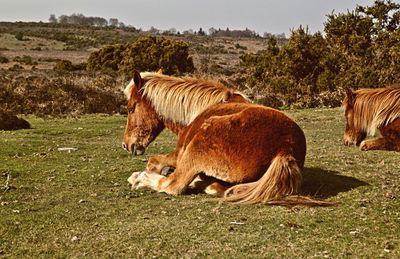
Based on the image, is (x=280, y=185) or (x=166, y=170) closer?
(x=280, y=185)

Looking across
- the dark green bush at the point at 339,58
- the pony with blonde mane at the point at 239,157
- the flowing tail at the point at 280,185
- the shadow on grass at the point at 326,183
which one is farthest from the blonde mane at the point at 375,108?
the dark green bush at the point at 339,58

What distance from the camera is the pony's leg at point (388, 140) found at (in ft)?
32.9

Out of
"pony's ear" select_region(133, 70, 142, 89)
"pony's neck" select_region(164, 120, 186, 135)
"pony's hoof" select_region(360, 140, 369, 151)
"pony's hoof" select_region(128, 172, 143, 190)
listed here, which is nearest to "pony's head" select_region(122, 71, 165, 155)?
"pony's ear" select_region(133, 70, 142, 89)

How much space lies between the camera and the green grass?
4.70 meters

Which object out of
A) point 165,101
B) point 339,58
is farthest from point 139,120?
point 339,58

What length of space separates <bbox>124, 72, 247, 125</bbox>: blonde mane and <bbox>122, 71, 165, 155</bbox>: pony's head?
3.9 inches

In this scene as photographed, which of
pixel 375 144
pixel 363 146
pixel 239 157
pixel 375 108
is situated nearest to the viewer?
pixel 239 157

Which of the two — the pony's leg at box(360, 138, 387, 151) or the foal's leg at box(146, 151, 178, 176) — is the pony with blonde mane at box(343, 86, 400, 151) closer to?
the pony's leg at box(360, 138, 387, 151)

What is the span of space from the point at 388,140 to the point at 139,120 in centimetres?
505

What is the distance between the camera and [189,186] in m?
6.91

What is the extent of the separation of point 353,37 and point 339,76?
207cm

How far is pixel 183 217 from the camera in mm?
5742

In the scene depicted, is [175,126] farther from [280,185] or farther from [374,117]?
[374,117]

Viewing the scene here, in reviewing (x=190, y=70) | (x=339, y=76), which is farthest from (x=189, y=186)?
(x=190, y=70)
